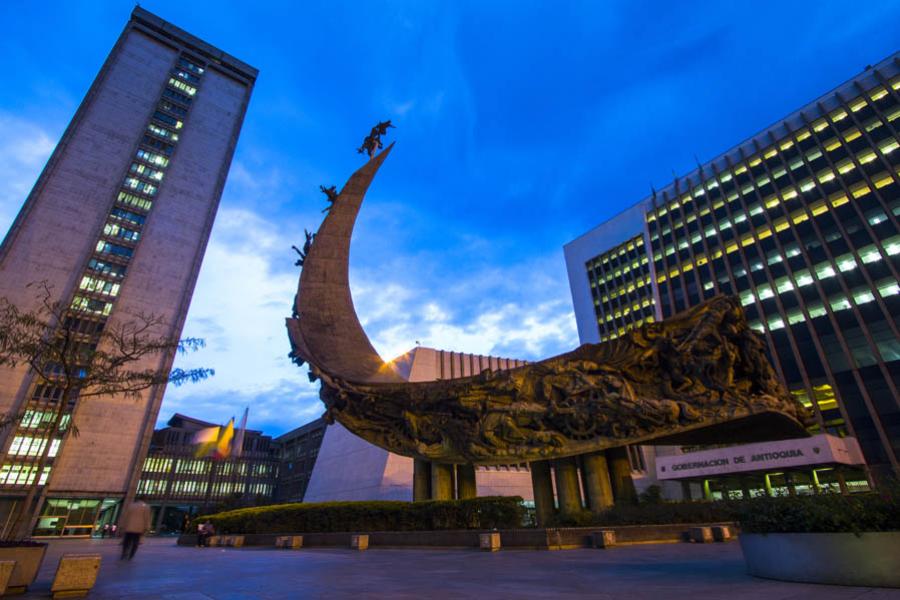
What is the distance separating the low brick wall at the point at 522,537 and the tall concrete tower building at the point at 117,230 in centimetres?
2947

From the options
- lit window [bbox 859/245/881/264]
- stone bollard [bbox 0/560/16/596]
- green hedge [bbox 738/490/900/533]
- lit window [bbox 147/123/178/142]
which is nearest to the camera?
green hedge [bbox 738/490/900/533]

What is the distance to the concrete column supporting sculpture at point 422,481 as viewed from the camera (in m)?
18.2

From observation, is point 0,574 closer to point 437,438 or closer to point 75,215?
point 437,438

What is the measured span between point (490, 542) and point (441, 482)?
7.13m

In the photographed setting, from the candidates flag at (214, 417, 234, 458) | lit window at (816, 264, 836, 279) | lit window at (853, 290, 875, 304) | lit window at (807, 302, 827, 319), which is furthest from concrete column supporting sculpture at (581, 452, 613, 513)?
lit window at (816, 264, 836, 279)

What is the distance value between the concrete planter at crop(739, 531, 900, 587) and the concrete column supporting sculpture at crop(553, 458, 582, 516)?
10.1m

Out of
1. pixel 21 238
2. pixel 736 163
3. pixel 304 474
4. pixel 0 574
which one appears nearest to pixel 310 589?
pixel 0 574

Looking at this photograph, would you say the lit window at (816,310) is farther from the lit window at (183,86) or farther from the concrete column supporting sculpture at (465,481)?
the lit window at (183,86)

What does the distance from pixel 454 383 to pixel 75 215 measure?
4697 centimetres

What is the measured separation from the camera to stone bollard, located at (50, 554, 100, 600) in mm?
5184

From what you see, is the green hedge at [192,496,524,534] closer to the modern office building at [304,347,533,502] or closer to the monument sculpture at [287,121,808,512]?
the monument sculpture at [287,121,808,512]

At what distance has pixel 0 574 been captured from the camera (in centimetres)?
510

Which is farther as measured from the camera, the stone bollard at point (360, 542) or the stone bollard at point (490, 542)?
the stone bollard at point (360, 542)


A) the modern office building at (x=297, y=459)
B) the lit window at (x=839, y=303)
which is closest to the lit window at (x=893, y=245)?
the lit window at (x=839, y=303)
